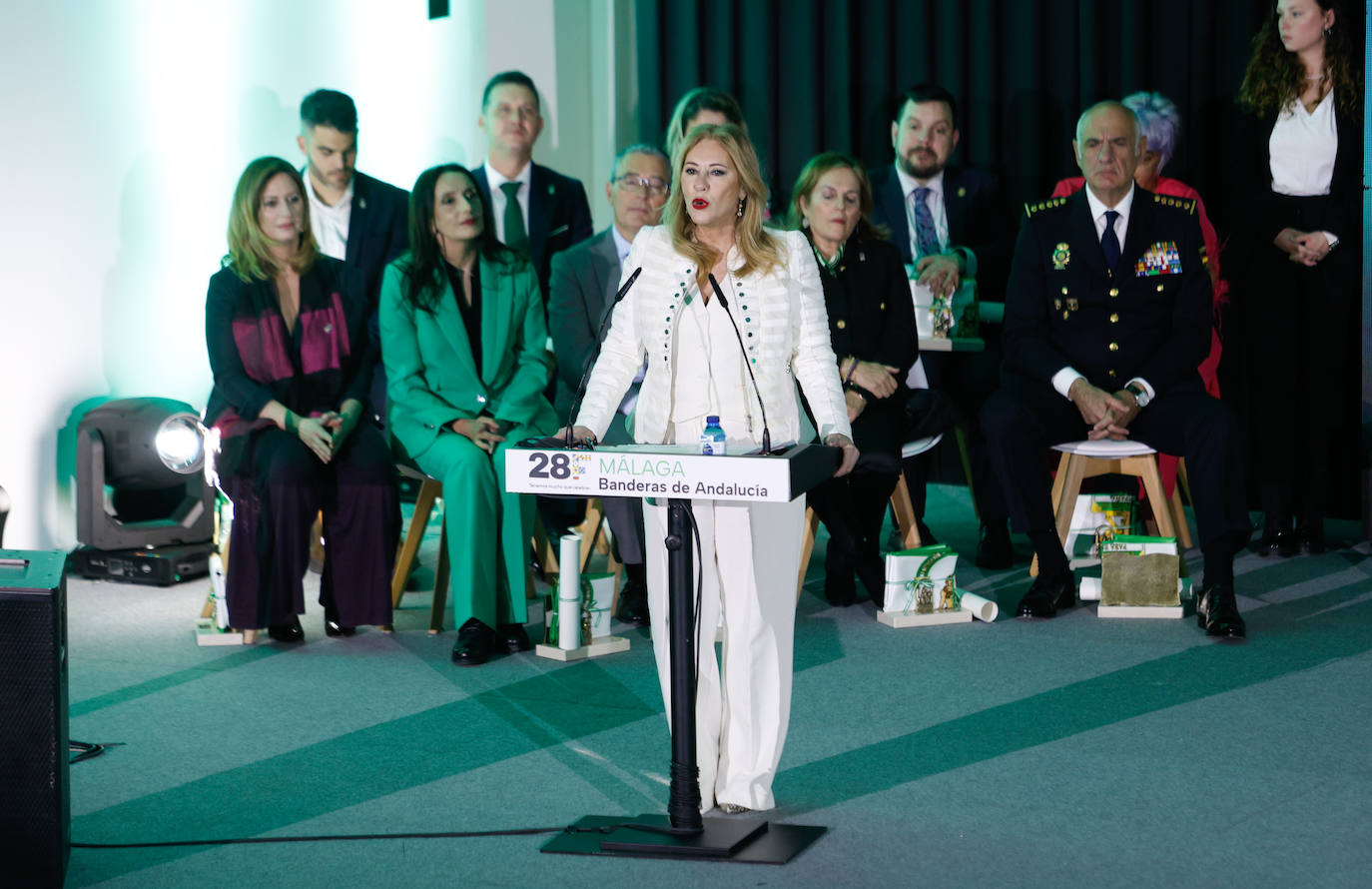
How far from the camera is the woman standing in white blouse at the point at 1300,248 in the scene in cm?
518

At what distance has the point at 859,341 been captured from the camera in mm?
4871

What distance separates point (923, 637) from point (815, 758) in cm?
113

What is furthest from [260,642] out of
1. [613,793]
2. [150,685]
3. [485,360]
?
[613,793]

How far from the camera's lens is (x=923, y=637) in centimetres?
428

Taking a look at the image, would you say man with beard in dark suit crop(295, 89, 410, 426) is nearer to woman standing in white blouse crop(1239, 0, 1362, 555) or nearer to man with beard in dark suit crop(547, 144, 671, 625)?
man with beard in dark suit crop(547, 144, 671, 625)

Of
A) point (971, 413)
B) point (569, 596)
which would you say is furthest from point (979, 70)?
point (569, 596)

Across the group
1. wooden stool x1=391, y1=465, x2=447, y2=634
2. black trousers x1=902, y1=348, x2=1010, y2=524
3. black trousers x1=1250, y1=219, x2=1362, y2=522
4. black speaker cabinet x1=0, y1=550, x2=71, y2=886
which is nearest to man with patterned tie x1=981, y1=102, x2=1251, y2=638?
black trousers x1=902, y1=348, x2=1010, y2=524

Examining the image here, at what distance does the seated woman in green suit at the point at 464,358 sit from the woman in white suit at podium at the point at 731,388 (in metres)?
1.50

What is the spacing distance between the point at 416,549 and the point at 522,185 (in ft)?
5.34

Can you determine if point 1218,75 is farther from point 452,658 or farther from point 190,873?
point 190,873

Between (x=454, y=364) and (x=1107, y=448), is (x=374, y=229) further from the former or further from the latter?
(x=1107, y=448)

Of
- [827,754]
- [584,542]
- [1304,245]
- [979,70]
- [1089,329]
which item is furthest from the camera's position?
[979,70]

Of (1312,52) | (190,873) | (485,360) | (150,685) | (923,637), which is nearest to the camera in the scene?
(190,873)

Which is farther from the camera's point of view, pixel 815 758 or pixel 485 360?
pixel 485 360
